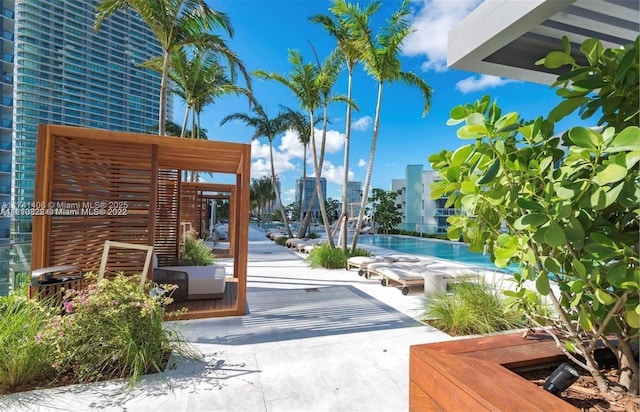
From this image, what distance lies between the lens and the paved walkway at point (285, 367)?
2.46 metres

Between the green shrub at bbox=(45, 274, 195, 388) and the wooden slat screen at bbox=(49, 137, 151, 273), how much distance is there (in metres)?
1.69

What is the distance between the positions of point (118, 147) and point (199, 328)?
9.37 feet

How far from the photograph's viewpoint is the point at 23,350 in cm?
264

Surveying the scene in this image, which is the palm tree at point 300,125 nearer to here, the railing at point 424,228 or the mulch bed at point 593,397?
the railing at point 424,228

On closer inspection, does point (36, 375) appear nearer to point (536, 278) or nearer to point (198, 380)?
point (198, 380)

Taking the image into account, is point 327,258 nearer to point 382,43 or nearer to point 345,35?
point 382,43

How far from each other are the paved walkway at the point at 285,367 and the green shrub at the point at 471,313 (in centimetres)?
26

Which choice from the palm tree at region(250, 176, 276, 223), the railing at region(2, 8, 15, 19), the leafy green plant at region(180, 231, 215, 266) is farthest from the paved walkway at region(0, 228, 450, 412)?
the railing at region(2, 8, 15, 19)

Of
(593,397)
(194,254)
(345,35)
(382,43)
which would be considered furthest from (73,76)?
(593,397)

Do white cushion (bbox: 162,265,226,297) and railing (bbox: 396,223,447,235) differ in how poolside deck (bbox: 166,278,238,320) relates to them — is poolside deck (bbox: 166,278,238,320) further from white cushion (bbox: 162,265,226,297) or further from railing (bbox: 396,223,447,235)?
railing (bbox: 396,223,447,235)

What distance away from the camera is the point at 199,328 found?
163 inches

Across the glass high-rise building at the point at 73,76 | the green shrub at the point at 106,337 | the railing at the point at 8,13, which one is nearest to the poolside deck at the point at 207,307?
the green shrub at the point at 106,337

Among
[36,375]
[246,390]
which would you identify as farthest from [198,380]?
[36,375]

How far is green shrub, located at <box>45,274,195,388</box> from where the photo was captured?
9.13 ft
